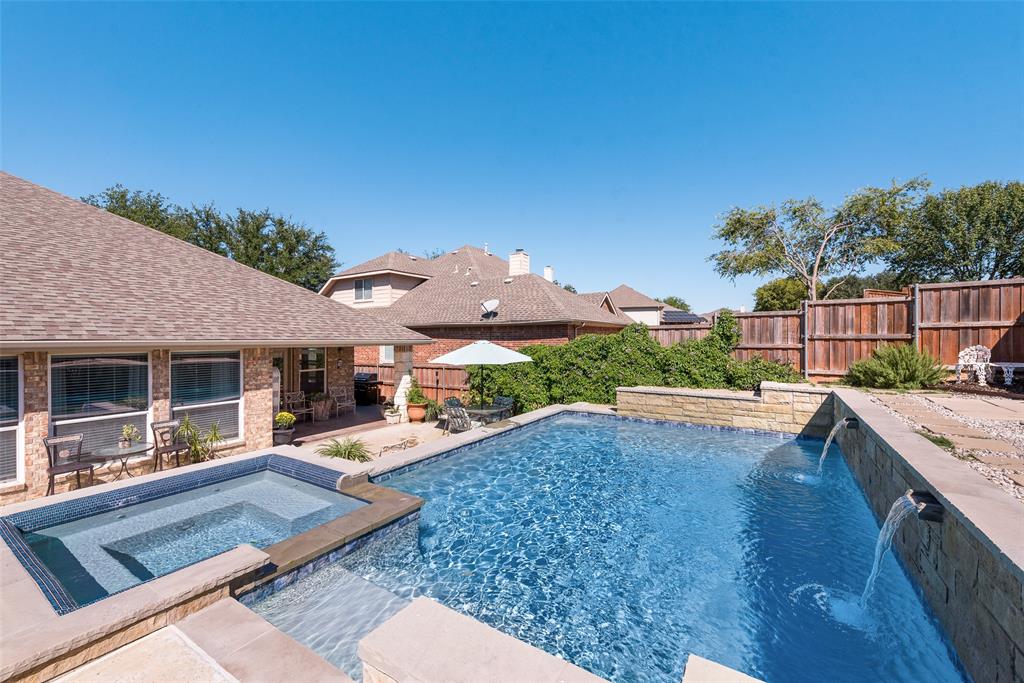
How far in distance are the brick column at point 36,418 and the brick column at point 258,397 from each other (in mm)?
3166

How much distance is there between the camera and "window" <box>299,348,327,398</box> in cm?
1418

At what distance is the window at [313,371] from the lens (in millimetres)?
14183

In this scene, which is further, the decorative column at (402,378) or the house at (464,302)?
the house at (464,302)

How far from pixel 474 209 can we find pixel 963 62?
2189cm

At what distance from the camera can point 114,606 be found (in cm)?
347

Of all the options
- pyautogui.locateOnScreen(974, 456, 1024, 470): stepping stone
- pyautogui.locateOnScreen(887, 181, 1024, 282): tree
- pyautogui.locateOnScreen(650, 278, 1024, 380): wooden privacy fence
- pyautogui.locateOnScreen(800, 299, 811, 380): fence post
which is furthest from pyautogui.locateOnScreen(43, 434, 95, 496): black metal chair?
pyautogui.locateOnScreen(887, 181, 1024, 282): tree

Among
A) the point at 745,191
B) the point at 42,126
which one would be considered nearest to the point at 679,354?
the point at 745,191

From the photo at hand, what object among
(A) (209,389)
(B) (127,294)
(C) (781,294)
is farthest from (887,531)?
(C) (781,294)

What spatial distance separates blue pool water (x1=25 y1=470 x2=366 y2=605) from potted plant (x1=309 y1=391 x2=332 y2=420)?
5.83 metres

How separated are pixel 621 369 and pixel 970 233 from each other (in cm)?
3018

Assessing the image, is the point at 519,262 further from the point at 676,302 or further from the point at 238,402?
the point at 676,302

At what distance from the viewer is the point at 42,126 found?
51.3ft

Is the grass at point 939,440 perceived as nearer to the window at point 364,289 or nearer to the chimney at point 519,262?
the chimney at point 519,262

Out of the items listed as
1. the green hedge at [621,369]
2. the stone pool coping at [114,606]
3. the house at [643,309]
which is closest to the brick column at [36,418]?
the stone pool coping at [114,606]
